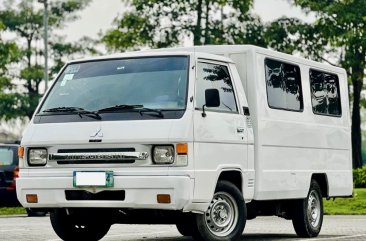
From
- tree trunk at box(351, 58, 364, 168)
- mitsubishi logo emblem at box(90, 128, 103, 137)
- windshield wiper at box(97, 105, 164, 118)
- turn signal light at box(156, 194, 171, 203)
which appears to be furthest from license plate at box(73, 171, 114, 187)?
tree trunk at box(351, 58, 364, 168)

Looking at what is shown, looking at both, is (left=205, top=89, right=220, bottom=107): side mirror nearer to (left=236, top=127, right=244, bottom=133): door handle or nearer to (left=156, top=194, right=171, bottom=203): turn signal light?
(left=236, top=127, right=244, bottom=133): door handle

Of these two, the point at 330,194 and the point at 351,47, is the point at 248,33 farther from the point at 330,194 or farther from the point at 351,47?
the point at 330,194

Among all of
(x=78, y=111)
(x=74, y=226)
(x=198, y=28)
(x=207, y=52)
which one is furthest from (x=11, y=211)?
(x=198, y=28)

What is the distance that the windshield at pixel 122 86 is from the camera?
11141 mm

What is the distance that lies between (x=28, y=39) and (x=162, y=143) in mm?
53992

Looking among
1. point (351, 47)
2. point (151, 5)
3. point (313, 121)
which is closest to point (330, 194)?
point (313, 121)

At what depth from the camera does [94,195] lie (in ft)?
36.0

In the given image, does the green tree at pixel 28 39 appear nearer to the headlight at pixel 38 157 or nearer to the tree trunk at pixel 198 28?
the tree trunk at pixel 198 28

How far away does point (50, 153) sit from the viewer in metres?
11.3

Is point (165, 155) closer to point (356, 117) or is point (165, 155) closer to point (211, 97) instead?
point (211, 97)

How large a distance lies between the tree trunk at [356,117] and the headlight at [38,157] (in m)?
30.7

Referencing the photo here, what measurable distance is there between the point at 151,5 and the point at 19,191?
36.5 metres

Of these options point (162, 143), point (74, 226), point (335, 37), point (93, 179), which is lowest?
point (74, 226)

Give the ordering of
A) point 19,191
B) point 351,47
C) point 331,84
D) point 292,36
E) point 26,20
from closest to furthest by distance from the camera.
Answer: point 19,191 < point 331,84 < point 351,47 < point 292,36 < point 26,20
